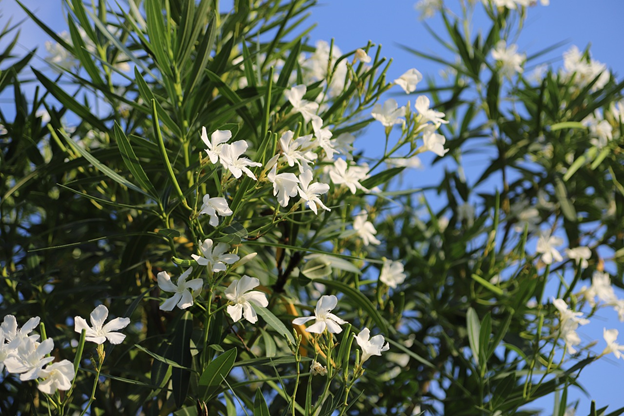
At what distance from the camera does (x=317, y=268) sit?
1.06m

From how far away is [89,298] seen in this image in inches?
46.7

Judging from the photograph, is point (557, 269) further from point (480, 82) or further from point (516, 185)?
point (480, 82)

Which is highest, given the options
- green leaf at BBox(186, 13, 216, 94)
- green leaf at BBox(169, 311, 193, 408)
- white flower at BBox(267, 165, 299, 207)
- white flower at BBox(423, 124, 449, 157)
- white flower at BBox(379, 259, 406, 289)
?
white flower at BBox(423, 124, 449, 157)

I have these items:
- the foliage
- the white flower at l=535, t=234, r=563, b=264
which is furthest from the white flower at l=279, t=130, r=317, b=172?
the white flower at l=535, t=234, r=563, b=264

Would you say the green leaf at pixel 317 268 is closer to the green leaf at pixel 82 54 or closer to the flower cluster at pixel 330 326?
the flower cluster at pixel 330 326

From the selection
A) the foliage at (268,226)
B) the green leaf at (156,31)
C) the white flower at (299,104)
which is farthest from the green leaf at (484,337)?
the green leaf at (156,31)

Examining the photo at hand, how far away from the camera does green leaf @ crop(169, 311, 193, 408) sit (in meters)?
0.82

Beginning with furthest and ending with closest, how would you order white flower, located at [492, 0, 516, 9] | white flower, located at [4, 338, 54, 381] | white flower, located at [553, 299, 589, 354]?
white flower, located at [492, 0, 516, 9]
white flower, located at [553, 299, 589, 354]
white flower, located at [4, 338, 54, 381]

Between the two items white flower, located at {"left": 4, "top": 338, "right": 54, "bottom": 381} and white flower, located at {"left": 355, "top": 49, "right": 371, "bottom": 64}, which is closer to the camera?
white flower, located at {"left": 4, "top": 338, "right": 54, "bottom": 381}

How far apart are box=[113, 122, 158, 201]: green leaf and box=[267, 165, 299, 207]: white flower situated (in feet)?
0.57

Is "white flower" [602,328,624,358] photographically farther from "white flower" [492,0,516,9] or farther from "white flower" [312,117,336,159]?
"white flower" [492,0,516,9]

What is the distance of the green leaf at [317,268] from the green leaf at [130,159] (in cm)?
34

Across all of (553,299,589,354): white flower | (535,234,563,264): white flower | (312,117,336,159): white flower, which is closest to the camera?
(312,117,336,159): white flower

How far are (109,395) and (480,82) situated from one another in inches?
53.0
